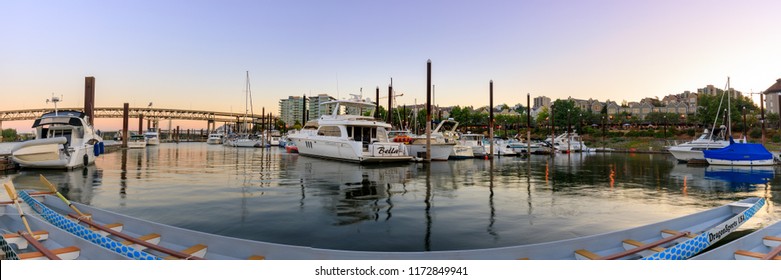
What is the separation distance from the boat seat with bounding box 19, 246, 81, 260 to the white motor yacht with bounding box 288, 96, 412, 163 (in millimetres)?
20346

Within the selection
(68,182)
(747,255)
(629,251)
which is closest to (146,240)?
(629,251)

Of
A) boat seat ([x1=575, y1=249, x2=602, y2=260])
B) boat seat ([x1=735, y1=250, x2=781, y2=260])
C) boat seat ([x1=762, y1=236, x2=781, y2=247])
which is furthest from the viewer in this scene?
boat seat ([x1=762, y1=236, x2=781, y2=247])

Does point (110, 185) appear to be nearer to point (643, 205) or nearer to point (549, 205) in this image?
point (549, 205)

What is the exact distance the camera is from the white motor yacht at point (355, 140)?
25.6 metres

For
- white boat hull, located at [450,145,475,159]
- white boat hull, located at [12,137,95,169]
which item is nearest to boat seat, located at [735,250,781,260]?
white boat hull, located at [12,137,95,169]

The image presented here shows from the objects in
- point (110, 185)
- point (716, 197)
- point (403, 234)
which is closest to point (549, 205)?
point (403, 234)

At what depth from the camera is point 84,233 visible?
563 centimetres

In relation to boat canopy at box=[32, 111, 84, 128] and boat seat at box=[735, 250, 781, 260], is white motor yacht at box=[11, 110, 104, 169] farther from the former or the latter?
boat seat at box=[735, 250, 781, 260]

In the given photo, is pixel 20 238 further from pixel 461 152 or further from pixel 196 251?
pixel 461 152

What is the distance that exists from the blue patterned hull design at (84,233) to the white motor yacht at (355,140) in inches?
721

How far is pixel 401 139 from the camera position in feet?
113

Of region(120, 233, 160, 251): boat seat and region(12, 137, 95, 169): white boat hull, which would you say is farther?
region(12, 137, 95, 169): white boat hull

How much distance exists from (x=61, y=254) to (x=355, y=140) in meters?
23.1

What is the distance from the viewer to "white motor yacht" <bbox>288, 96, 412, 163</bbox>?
25594 mm
